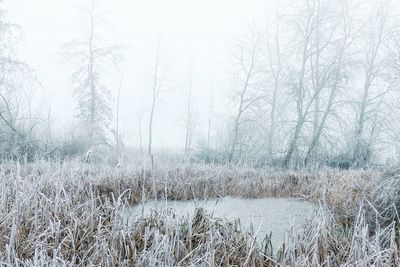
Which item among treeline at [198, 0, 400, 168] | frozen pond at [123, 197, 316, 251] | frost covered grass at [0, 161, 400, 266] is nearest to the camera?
frost covered grass at [0, 161, 400, 266]

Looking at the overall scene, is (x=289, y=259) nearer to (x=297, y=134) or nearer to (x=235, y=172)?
(x=235, y=172)

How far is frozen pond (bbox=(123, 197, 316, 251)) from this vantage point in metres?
4.64

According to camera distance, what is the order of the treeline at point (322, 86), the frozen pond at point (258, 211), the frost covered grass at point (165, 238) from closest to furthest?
the frost covered grass at point (165, 238)
the frozen pond at point (258, 211)
the treeline at point (322, 86)

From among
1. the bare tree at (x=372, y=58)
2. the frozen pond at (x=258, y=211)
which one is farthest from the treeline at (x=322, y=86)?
the frozen pond at (x=258, y=211)

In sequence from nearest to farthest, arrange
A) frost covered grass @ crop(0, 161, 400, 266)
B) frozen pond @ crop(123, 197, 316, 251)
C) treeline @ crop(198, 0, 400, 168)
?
1. frost covered grass @ crop(0, 161, 400, 266)
2. frozen pond @ crop(123, 197, 316, 251)
3. treeline @ crop(198, 0, 400, 168)

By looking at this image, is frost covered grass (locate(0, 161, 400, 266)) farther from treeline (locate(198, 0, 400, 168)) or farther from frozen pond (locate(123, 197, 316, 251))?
treeline (locate(198, 0, 400, 168))

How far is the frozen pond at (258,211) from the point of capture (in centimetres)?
464

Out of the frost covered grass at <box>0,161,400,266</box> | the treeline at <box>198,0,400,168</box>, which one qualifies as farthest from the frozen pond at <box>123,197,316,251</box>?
the treeline at <box>198,0,400,168</box>

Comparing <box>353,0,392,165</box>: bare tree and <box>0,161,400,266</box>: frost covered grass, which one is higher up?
<box>353,0,392,165</box>: bare tree

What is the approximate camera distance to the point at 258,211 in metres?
5.96

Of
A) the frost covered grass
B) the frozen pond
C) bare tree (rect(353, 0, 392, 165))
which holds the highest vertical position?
bare tree (rect(353, 0, 392, 165))

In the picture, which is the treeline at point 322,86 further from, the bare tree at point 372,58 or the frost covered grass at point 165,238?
the frost covered grass at point 165,238

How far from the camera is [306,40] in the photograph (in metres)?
14.7

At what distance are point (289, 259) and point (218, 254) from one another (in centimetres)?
63
